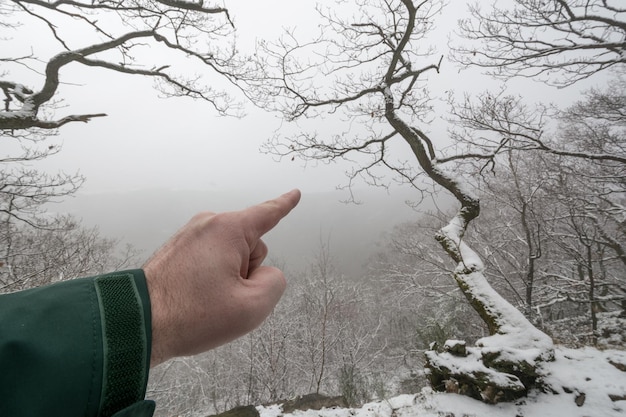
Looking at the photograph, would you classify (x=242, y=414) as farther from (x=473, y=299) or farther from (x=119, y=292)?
(x=119, y=292)

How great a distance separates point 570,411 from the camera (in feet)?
11.4

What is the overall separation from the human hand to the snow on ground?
162 inches

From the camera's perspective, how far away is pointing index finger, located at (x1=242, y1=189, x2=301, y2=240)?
1318 millimetres

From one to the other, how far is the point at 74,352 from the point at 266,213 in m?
0.84

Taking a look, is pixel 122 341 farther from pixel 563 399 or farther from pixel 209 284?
pixel 563 399

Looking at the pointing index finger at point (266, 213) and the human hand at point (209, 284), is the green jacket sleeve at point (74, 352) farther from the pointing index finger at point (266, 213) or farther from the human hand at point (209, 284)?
the pointing index finger at point (266, 213)

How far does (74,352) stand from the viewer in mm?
719

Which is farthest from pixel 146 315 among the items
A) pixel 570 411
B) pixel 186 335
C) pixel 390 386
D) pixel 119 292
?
pixel 390 386

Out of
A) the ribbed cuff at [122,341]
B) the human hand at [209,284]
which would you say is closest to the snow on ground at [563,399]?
the human hand at [209,284]

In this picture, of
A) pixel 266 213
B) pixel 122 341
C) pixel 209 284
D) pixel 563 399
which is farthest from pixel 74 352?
pixel 563 399

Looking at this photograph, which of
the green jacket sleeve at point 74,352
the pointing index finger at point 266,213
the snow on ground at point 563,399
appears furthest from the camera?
the snow on ground at point 563,399

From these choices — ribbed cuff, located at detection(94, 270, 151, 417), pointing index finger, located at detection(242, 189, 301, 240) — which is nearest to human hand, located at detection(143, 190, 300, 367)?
pointing index finger, located at detection(242, 189, 301, 240)

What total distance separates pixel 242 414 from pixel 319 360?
42.2ft

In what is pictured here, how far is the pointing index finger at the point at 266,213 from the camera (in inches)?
51.9
